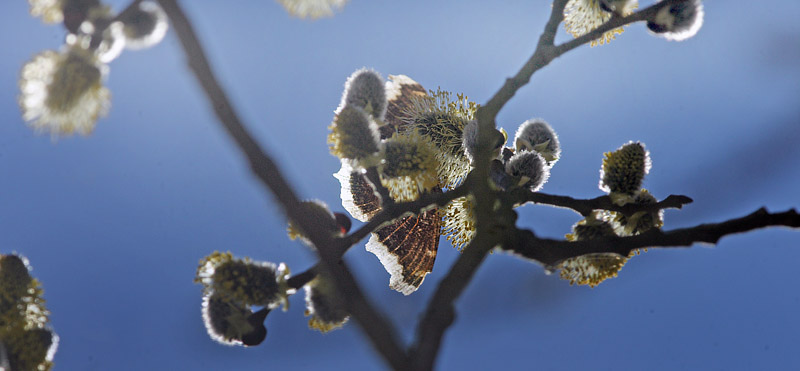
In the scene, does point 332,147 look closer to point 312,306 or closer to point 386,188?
point 386,188

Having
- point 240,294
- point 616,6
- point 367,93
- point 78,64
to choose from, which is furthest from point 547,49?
point 78,64

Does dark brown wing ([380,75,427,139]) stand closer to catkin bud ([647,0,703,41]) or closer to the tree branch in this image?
the tree branch

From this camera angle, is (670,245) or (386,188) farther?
(386,188)

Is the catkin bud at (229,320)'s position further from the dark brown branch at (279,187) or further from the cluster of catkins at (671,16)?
the cluster of catkins at (671,16)

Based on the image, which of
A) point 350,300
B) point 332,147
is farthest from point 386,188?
point 350,300

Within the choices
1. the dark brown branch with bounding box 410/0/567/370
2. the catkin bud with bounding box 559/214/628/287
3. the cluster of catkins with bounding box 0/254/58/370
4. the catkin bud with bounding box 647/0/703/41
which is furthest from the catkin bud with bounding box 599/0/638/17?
the cluster of catkins with bounding box 0/254/58/370

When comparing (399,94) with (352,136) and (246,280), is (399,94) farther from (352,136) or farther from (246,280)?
(246,280)

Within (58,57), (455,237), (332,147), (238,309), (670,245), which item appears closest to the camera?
(58,57)
